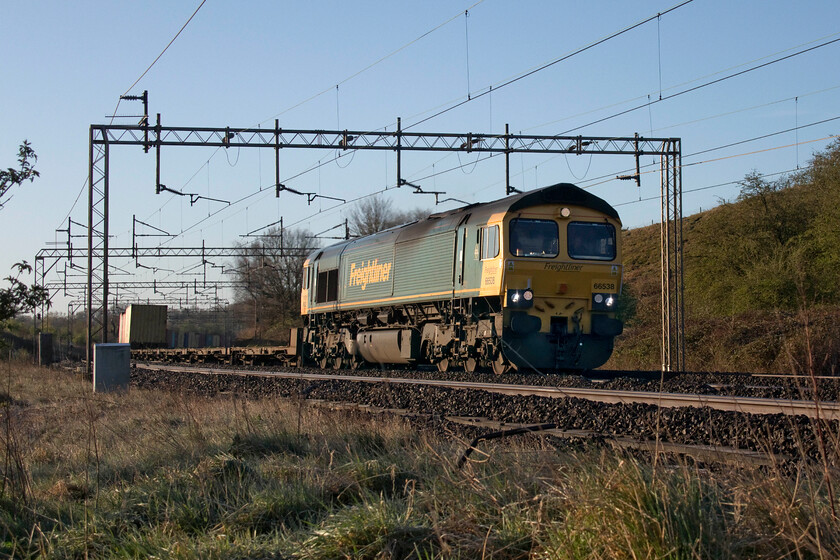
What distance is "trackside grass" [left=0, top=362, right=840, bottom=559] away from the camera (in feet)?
11.5

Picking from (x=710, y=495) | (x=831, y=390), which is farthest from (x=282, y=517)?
(x=831, y=390)

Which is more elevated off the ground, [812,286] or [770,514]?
[812,286]

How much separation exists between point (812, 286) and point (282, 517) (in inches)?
1130


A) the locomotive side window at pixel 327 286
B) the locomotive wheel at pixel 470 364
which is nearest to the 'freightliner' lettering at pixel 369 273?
the locomotive side window at pixel 327 286

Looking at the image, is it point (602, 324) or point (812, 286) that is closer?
point (602, 324)

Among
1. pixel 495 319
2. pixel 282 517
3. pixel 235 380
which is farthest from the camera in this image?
pixel 235 380

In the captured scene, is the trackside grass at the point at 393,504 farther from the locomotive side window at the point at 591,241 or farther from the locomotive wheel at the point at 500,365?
the locomotive side window at the point at 591,241

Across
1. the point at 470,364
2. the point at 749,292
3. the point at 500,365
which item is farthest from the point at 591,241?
the point at 749,292

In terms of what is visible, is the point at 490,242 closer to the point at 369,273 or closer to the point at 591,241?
the point at 591,241

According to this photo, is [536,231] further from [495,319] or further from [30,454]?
[30,454]

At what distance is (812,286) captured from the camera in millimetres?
29406

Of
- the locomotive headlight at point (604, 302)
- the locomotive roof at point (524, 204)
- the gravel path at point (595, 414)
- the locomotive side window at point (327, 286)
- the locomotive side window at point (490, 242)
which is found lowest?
the gravel path at point (595, 414)

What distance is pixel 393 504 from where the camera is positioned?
460cm

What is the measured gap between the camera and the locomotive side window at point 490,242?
688 inches
